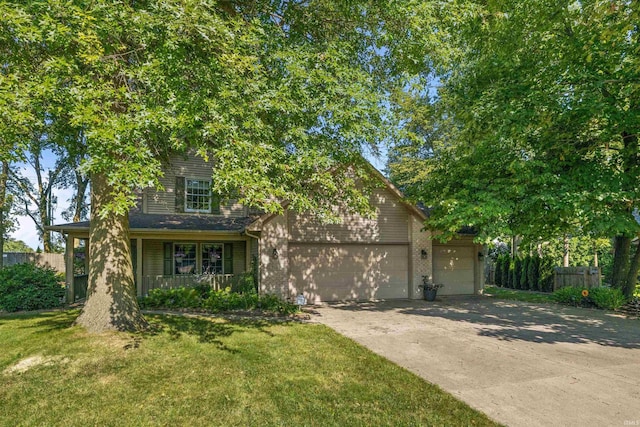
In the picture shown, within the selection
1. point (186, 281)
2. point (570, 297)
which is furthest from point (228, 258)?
point (570, 297)

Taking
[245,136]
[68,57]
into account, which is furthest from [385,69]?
[68,57]

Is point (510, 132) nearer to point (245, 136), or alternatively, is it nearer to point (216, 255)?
point (245, 136)

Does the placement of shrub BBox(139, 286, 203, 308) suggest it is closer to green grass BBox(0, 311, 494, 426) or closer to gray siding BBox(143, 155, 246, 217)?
green grass BBox(0, 311, 494, 426)

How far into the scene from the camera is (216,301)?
10906 mm

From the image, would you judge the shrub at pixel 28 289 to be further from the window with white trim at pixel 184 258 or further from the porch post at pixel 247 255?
the porch post at pixel 247 255

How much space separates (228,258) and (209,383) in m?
9.84

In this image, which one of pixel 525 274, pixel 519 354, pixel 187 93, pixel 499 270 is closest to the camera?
pixel 187 93

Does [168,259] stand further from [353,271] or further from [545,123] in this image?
[545,123]

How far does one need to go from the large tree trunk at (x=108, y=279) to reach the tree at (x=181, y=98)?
25 millimetres

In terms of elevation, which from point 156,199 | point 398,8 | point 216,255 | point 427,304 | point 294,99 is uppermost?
point 398,8

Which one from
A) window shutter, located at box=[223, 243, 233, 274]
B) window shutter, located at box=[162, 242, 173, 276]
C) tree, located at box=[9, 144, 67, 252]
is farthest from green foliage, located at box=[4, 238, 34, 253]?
window shutter, located at box=[223, 243, 233, 274]

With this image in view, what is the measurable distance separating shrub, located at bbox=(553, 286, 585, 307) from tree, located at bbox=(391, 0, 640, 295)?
378 centimetres

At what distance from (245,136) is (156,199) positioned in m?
9.90

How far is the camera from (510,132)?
9.48m
